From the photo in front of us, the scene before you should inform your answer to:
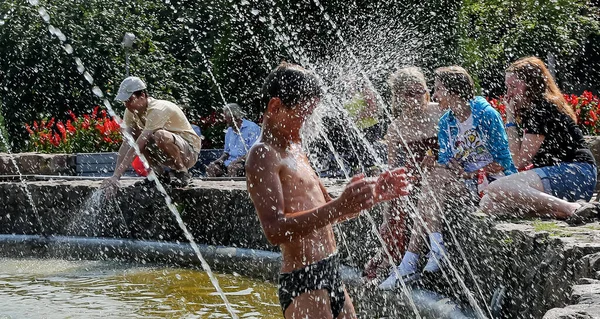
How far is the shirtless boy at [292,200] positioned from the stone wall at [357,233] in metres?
0.79

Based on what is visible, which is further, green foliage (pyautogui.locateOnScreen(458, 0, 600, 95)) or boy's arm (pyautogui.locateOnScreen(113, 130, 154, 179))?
green foliage (pyautogui.locateOnScreen(458, 0, 600, 95))

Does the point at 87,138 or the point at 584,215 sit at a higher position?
the point at 584,215

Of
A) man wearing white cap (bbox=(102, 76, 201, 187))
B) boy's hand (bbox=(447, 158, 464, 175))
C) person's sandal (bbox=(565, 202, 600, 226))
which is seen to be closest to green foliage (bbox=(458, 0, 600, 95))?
man wearing white cap (bbox=(102, 76, 201, 187))

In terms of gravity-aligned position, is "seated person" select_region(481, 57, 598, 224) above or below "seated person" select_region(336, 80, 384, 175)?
above

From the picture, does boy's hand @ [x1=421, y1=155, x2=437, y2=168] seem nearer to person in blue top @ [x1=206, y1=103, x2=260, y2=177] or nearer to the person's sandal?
the person's sandal

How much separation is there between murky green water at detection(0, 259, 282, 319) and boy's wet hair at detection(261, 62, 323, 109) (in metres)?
2.14

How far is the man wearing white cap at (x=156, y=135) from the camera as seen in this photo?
23.2ft

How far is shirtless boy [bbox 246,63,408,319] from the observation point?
2.88 m

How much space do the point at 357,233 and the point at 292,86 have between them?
2.59 metres

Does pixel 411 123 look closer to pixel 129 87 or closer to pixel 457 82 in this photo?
pixel 457 82

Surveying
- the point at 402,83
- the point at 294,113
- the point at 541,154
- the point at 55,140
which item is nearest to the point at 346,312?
the point at 294,113

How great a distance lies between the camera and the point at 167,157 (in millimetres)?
7078

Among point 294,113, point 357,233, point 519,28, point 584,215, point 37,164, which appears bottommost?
point 519,28

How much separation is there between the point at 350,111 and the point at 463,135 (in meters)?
2.04
